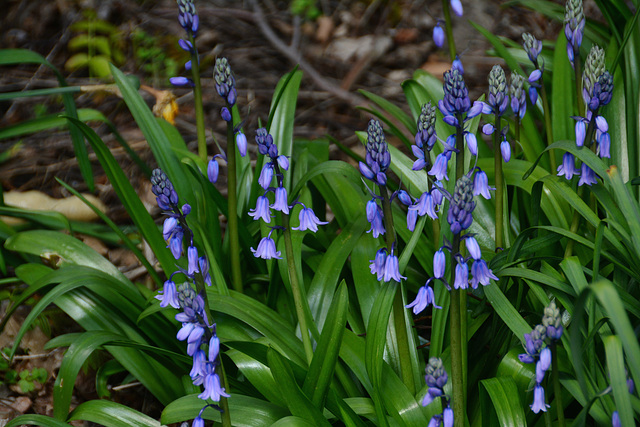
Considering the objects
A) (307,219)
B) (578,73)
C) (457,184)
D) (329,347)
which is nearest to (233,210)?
(307,219)

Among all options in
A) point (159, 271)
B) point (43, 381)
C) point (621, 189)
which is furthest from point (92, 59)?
point (621, 189)

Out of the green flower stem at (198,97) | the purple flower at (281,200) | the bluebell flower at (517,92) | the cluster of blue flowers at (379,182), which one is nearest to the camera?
the cluster of blue flowers at (379,182)

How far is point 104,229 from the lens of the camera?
489 centimetres

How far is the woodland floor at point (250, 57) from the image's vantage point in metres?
5.82

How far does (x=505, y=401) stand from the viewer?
2.62 meters

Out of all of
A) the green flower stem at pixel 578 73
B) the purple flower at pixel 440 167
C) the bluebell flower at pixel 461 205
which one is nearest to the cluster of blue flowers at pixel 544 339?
the bluebell flower at pixel 461 205

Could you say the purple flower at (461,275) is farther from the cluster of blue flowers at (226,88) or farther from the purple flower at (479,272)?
the cluster of blue flowers at (226,88)

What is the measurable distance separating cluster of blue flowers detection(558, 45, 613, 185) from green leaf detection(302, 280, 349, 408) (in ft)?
4.08

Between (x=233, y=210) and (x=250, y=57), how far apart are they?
3881 mm

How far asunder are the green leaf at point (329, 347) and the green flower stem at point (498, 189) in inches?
39.4

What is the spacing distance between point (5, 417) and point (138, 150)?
8.99 feet

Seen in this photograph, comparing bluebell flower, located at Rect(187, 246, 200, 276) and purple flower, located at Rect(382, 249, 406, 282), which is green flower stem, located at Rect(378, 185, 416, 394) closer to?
purple flower, located at Rect(382, 249, 406, 282)

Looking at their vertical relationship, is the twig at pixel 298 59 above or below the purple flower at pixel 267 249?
above

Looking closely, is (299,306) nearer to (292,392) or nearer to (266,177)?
(292,392)
